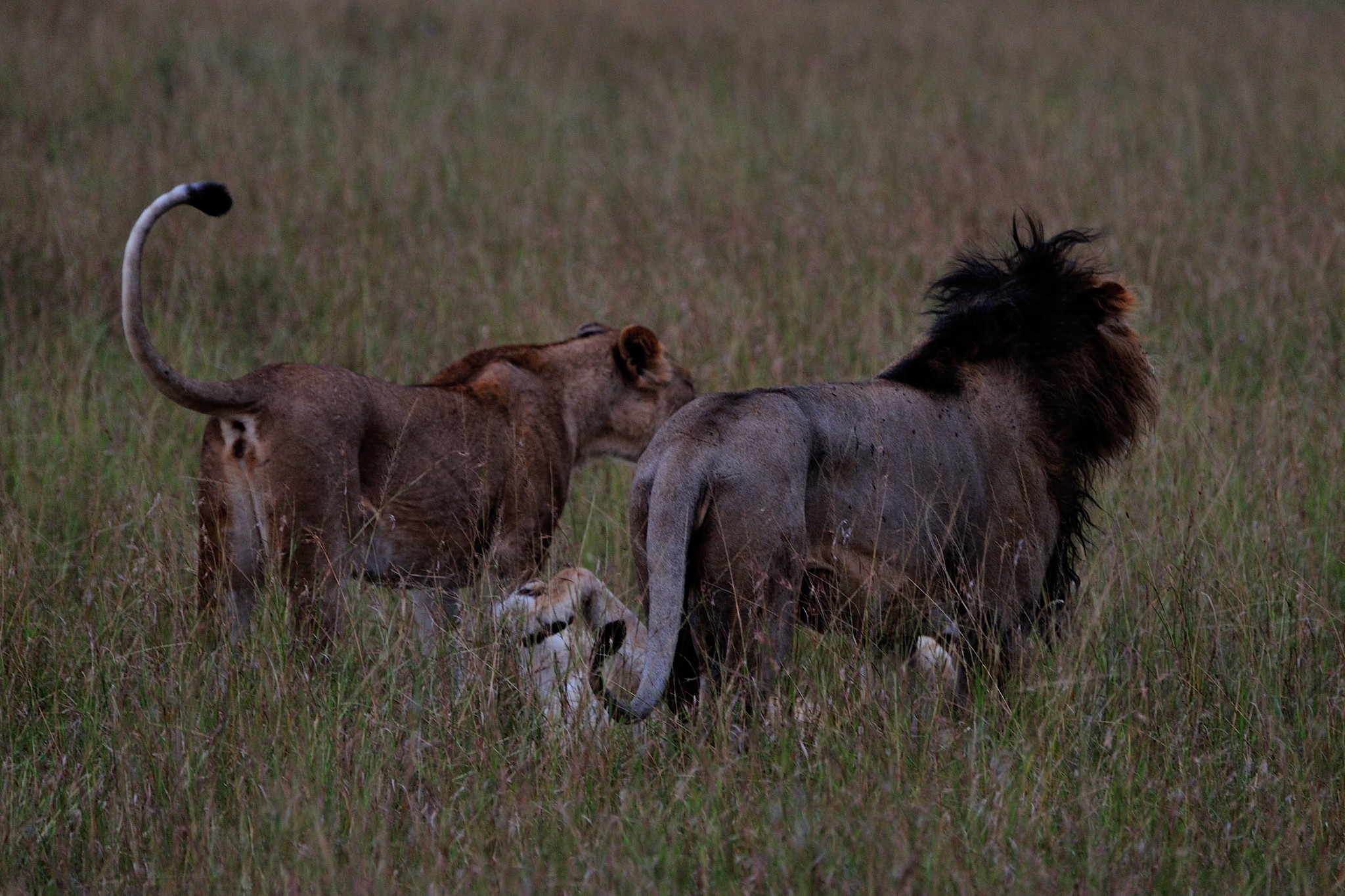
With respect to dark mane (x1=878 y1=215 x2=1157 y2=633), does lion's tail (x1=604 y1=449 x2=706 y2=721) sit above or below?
below

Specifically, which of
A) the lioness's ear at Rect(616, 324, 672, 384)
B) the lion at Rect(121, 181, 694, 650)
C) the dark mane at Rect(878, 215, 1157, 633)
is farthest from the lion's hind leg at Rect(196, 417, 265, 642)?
the dark mane at Rect(878, 215, 1157, 633)

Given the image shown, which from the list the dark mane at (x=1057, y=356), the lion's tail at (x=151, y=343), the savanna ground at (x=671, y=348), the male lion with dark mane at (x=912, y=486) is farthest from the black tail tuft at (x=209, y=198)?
the dark mane at (x=1057, y=356)

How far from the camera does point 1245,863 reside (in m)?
2.96

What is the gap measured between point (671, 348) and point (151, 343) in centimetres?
286

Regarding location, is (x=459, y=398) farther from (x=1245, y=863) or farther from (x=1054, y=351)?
(x=1245, y=863)

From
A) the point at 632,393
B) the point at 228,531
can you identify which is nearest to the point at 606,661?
the point at 228,531

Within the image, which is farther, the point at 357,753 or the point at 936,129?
the point at 936,129

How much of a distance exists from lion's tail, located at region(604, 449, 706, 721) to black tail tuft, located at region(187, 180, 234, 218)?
1.46 metres

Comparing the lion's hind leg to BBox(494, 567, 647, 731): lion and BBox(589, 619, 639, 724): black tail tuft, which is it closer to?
BBox(494, 567, 647, 731): lion

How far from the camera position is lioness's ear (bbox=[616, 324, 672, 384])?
490 centimetres

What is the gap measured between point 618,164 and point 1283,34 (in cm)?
768

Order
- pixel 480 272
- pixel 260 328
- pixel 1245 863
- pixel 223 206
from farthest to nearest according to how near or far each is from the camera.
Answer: pixel 480 272 → pixel 260 328 → pixel 223 206 → pixel 1245 863

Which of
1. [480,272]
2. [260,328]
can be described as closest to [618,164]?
[480,272]

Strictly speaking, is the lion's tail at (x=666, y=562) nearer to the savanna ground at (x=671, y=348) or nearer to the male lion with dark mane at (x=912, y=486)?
the male lion with dark mane at (x=912, y=486)
